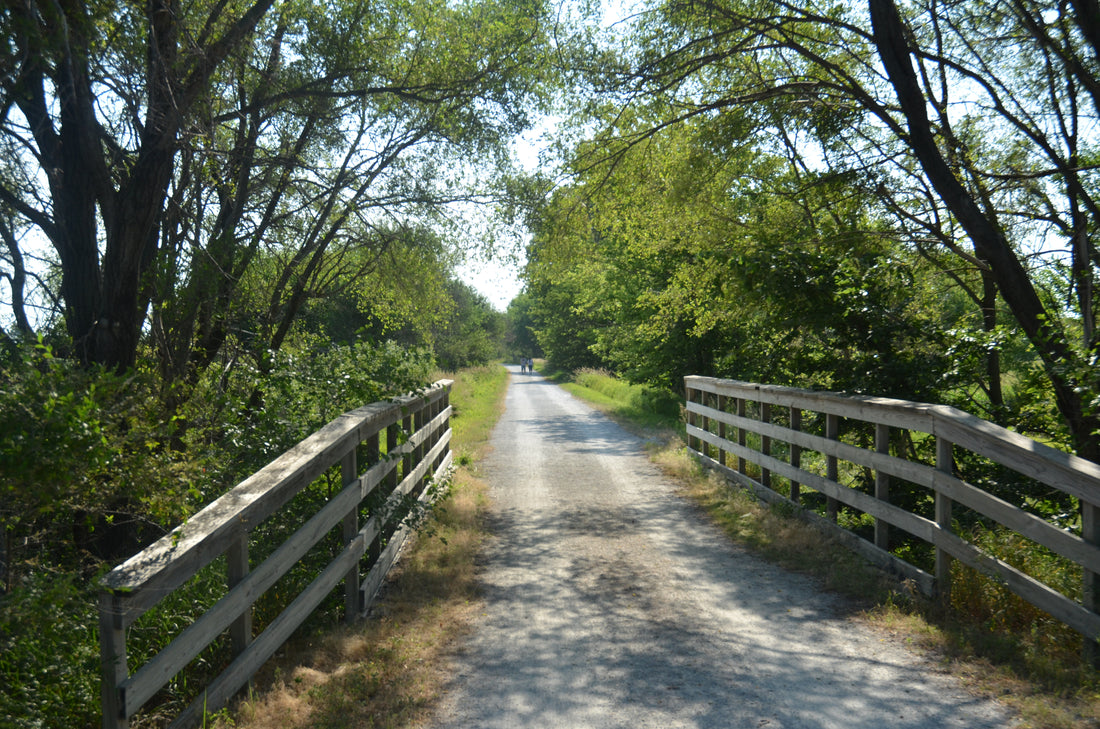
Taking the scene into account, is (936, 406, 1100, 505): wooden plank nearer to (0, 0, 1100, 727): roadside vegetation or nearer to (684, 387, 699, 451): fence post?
(0, 0, 1100, 727): roadside vegetation

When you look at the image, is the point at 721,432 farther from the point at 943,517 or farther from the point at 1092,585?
the point at 1092,585

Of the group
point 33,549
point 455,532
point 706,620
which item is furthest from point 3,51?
point 706,620

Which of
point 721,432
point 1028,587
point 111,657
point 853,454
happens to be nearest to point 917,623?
point 1028,587

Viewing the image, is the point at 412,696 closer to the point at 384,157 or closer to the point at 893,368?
the point at 893,368

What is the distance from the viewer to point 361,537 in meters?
5.32

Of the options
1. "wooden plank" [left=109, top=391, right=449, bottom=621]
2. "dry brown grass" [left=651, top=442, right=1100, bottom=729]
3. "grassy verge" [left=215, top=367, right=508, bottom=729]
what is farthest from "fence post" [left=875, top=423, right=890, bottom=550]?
"wooden plank" [left=109, top=391, right=449, bottom=621]

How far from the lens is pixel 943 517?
525cm

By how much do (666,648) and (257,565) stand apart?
7.93ft

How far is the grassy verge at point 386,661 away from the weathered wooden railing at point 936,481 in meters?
3.10

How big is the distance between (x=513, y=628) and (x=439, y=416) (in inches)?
179

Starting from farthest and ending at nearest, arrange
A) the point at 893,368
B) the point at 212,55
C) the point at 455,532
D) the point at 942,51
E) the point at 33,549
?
the point at 942,51, the point at 455,532, the point at 893,368, the point at 212,55, the point at 33,549

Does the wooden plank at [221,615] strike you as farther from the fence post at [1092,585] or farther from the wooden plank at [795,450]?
the wooden plank at [795,450]

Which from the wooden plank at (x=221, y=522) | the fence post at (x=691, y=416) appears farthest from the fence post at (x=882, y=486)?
the fence post at (x=691, y=416)

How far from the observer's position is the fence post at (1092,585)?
151 inches
